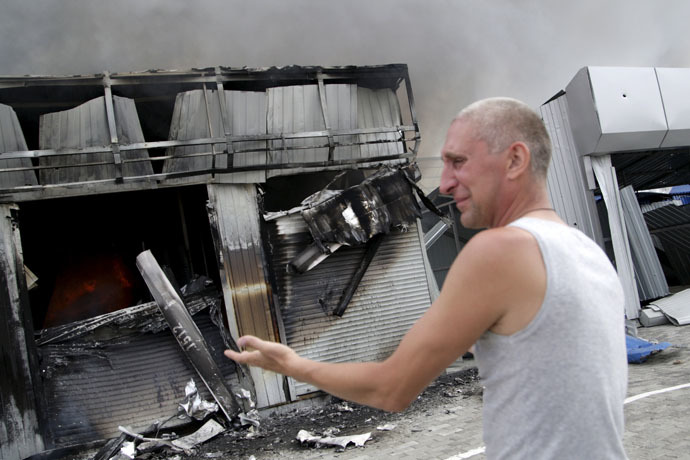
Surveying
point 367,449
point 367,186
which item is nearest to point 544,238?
point 367,449

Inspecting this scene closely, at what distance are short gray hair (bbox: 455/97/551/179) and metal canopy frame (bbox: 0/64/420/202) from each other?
23.2ft

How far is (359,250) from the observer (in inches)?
362

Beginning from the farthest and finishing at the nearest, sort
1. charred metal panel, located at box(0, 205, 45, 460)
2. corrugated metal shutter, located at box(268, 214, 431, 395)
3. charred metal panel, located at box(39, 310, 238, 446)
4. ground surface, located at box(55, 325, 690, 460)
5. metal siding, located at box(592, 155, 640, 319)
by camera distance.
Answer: metal siding, located at box(592, 155, 640, 319) → corrugated metal shutter, located at box(268, 214, 431, 395) → charred metal panel, located at box(39, 310, 238, 446) → charred metal panel, located at box(0, 205, 45, 460) → ground surface, located at box(55, 325, 690, 460)

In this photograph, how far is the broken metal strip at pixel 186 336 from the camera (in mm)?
7738

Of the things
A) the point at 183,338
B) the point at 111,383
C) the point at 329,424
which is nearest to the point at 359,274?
the point at 329,424

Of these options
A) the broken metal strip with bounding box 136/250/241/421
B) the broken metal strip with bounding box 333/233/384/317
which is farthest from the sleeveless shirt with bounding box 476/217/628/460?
the broken metal strip with bounding box 333/233/384/317

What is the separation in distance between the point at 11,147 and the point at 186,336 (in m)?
3.95

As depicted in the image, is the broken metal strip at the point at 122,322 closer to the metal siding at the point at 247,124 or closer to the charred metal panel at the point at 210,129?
the charred metal panel at the point at 210,129

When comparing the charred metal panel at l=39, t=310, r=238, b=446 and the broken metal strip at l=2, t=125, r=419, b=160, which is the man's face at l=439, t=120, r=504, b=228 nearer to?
the broken metal strip at l=2, t=125, r=419, b=160

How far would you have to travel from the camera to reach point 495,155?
1.31 meters

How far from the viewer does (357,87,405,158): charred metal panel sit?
9641mm

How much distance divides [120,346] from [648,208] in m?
15.8

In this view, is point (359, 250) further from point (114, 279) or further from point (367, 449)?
point (114, 279)

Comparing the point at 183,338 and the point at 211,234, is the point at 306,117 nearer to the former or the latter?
the point at 211,234
